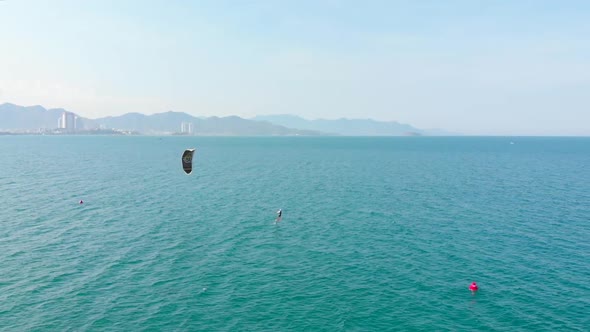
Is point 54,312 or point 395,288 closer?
point 54,312

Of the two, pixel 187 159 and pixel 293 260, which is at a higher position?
pixel 187 159

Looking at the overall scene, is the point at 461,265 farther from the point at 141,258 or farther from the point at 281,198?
the point at 281,198

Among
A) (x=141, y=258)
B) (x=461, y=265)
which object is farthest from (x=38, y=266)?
(x=461, y=265)

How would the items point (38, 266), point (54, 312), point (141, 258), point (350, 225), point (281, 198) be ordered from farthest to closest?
1. point (281, 198)
2. point (350, 225)
3. point (141, 258)
4. point (38, 266)
5. point (54, 312)

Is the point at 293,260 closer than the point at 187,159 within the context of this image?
No

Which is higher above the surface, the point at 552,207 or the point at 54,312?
the point at 552,207

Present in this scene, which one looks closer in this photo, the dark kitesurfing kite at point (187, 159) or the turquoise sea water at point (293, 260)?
the turquoise sea water at point (293, 260)

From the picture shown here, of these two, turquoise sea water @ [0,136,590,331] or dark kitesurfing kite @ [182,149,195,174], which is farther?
dark kitesurfing kite @ [182,149,195,174]

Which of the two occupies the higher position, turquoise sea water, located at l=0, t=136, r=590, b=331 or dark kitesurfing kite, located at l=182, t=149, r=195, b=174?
dark kitesurfing kite, located at l=182, t=149, r=195, b=174
